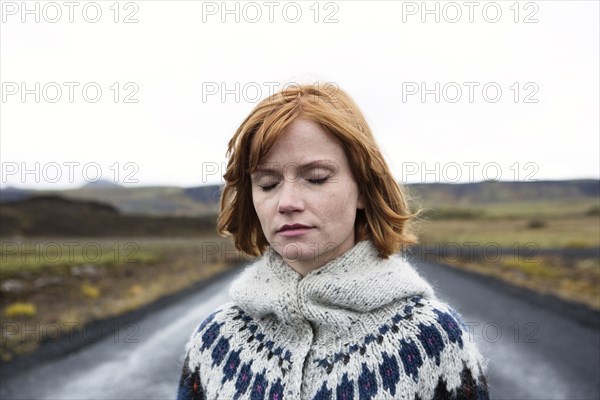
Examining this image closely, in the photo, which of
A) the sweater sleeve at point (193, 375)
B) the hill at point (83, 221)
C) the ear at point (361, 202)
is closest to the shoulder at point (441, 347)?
the ear at point (361, 202)

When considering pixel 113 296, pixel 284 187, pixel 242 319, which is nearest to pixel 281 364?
pixel 242 319

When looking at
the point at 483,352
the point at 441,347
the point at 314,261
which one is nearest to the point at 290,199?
the point at 314,261

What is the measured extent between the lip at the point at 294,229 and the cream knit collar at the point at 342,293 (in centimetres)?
17

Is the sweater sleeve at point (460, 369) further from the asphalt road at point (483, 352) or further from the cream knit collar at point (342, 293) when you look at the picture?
the asphalt road at point (483, 352)

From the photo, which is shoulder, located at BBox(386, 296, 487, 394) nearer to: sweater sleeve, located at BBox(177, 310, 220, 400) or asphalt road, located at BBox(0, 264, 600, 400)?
sweater sleeve, located at BBox(177, 310, 220, 400)

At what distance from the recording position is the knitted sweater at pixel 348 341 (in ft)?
5.90

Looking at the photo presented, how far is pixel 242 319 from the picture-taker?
2.14m

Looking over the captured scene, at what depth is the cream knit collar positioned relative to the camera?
6.14 ft

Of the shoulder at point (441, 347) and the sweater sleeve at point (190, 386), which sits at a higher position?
the shoulder at point (441, 347)

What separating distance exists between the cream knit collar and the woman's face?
0.09m

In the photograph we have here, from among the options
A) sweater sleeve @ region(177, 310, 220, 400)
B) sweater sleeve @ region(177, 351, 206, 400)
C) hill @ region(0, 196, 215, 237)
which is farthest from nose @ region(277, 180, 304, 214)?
hill @ region(0, 196, 215, 237)

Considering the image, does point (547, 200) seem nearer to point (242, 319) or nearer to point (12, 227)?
point (12, 227)

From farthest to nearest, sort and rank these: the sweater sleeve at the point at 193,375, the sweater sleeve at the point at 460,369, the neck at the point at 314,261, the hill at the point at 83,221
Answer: the hill at the point at 83,221 → the sweater sleeve at the point at 193,375 → the neck at the point at 314,261 → the sweater sleeve at the point at 460,369

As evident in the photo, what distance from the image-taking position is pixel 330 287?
187cm
